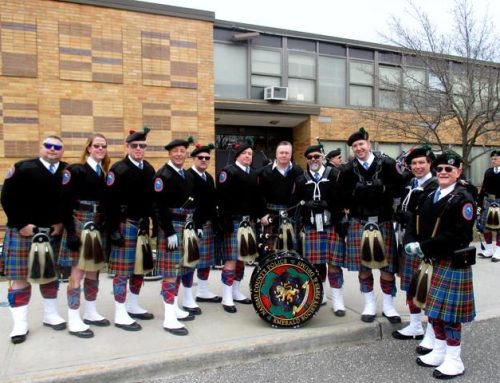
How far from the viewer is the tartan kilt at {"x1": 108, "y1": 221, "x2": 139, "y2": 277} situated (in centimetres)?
426

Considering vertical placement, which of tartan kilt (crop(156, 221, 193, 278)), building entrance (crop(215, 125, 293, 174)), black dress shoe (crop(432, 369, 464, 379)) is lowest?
black dress shoe (crop(432, 369, 464, 379))

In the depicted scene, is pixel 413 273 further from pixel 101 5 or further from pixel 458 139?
pixel 458 139

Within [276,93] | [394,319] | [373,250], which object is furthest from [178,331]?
[276,93]

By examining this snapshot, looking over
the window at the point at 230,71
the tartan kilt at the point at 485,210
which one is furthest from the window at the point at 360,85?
the tartan kilt at the point at 485,210

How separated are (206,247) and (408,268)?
7.12ft

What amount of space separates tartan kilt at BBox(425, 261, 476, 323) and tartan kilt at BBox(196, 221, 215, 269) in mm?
2454

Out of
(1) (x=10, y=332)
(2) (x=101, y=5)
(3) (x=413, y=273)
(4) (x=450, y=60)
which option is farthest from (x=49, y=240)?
(4) (x=450, y=60)

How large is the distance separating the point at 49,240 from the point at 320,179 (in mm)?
2753

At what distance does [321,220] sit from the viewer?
459 centimetres

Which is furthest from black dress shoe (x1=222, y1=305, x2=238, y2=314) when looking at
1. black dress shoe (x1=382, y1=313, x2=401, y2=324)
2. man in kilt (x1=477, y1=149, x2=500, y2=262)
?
man in kilt (x1=477, y1=149, x2=500, y2=262)

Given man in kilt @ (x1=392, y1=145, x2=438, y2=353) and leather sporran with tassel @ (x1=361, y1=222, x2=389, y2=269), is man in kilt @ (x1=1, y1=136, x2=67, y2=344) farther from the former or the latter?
man in kilt @ (x1=392, y1=145, x2=438, y2=353)

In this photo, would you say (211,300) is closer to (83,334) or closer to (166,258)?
(166,258)

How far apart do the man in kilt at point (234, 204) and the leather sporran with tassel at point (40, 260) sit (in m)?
1.84

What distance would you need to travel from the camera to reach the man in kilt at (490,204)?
779cm
